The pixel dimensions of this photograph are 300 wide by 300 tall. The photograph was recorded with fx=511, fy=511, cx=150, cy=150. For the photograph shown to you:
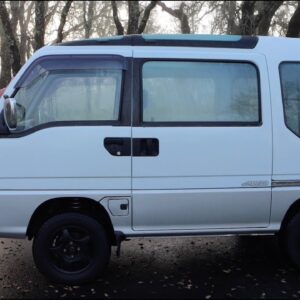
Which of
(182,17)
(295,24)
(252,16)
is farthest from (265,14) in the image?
(182,17)

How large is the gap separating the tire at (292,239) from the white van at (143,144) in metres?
0.15

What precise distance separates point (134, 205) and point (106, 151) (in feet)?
1.73

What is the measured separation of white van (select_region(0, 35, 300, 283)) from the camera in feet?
14.0

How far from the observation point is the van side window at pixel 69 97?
430 centimetres

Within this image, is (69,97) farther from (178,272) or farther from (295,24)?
(295,24)

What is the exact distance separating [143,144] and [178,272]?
1336mm

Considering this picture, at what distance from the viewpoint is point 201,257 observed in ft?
17.3

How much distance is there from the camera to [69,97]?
4312 millimetres

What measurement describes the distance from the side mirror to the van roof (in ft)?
2.29

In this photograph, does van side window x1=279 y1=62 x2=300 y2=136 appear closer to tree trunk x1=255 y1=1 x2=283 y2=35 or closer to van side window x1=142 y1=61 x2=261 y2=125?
van side window x1=142 y1=61 x2=261 y2=125

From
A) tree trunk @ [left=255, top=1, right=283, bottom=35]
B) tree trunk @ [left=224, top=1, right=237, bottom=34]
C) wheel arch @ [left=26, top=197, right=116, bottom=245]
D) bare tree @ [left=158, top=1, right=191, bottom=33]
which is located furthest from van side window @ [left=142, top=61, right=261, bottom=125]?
bare tree @ [left=158, top=1, right=191, bottom=33]

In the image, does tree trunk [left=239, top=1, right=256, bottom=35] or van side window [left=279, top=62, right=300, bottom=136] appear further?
tree trunk [left=239, top=1, right=256, bottom=35]

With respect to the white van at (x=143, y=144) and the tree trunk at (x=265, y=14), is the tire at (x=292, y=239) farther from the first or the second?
the tree trunk at (x=265, y=14)

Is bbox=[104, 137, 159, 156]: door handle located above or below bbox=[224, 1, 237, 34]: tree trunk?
below
